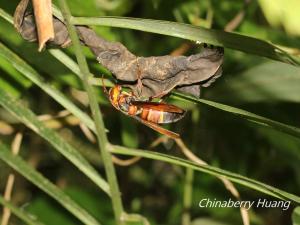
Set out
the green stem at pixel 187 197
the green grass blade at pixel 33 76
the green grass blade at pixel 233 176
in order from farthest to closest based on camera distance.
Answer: the green stem at pixel 187 197 → the green grass blade at pixel 33 76 → the green grass blade at pixel 233 176

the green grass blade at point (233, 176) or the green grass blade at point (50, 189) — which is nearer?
the green grass blade at point (233, 176)

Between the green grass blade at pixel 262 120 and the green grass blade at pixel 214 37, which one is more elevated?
the green grass blade at pixel 214 37

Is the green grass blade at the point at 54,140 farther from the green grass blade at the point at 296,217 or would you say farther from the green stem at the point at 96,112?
the green grass blade at the point at 296,217

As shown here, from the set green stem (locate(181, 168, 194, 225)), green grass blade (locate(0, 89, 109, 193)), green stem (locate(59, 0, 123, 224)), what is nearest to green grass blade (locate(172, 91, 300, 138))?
green stem (locate(59, 0, 123, 224))

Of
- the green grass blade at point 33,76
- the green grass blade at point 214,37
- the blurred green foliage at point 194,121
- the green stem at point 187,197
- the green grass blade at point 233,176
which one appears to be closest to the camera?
the green grass blade at point 214,37

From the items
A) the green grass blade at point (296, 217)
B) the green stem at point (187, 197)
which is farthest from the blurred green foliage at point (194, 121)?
the green grass blade at point (296, 217)

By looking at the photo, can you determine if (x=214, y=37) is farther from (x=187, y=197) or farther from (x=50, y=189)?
(x=187, y=197)

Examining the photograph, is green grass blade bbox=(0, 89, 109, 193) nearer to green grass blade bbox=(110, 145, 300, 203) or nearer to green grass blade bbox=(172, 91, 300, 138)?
green grass blade bbox=(110, 145, 300, 203)
